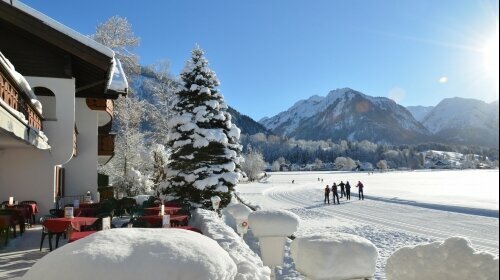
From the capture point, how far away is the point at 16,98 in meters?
10.0

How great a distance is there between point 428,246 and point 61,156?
45.1ft

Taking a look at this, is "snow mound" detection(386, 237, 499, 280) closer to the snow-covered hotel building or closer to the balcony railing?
the snow-covered hotel building

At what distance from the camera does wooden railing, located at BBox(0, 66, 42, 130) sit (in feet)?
29.0

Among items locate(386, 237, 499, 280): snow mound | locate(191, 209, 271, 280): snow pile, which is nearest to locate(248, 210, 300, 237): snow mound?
locate(191, 209, 271, 280): snow pile

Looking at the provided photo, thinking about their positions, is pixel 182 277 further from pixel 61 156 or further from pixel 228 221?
pixel 228 221

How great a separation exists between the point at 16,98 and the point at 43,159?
209 inches

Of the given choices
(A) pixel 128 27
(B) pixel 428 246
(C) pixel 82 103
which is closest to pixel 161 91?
(A) pixel 128 27

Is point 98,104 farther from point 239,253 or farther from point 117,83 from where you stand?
point 239,253

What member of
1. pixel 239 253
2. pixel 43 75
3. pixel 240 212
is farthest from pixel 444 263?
pixel 43 75

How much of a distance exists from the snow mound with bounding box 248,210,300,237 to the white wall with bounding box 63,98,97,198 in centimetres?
1325

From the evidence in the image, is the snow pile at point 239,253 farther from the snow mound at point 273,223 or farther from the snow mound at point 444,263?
the snow mound at point 444,263

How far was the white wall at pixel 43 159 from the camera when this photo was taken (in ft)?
47.7

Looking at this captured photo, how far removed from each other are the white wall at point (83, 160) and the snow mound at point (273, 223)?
13253 mm

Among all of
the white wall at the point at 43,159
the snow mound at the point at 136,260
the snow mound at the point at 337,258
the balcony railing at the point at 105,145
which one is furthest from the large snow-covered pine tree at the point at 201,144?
the snow mound at the point at 136,260
